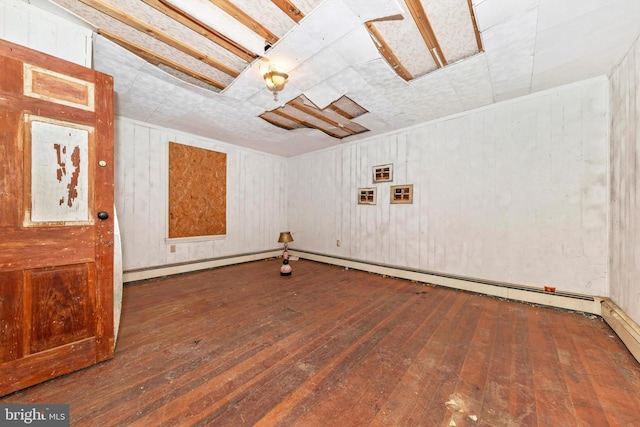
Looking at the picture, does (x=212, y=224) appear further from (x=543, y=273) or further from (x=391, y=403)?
(x=543, y=273)

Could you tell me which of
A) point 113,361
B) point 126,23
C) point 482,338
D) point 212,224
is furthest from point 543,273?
point 212,224

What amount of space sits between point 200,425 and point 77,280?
137cm

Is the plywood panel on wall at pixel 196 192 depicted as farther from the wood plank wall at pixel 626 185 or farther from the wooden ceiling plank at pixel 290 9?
the wood plank wall at pixel 626 185

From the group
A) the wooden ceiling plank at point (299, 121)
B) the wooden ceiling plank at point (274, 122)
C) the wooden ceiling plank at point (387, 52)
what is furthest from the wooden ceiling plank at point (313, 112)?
the wooden ceiling plank at point (387, 52)

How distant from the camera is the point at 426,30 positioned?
1.87 meters

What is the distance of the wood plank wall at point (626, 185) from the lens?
1.94 meters

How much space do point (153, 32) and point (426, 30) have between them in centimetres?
228

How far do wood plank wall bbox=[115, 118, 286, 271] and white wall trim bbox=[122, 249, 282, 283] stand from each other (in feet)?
0.32

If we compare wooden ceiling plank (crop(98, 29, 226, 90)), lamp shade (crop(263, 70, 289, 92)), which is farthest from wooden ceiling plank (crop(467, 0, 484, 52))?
wooden ceiling plank (crop(98, 29, 226, 90))

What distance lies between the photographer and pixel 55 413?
51.8 inches

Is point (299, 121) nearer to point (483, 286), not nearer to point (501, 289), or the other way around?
point (483, 286)

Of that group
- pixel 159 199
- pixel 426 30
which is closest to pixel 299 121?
pixel 426 30

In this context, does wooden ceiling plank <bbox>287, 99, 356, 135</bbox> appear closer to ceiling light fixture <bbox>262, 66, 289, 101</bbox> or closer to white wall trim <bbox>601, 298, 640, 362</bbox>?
ceiling light fixture <bbox>262, 66, 289, 101</bbox>

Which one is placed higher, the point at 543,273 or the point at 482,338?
the point at 543,273
